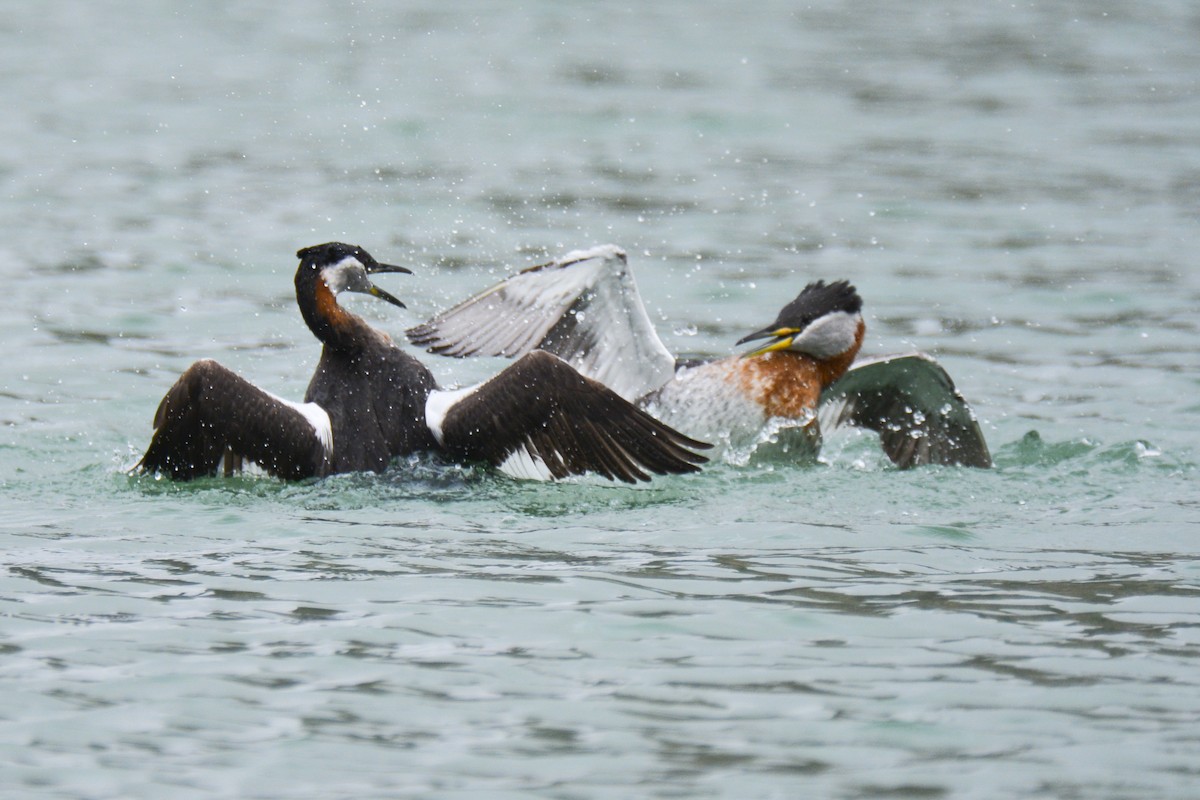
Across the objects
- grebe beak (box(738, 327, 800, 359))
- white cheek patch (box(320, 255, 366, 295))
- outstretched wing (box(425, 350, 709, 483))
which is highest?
white cheek patch (box(320, 255, 366, 295))

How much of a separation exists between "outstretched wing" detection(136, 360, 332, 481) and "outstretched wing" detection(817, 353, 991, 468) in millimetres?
2642

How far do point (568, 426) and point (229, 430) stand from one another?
4.42 ft

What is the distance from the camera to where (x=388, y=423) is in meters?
7.36

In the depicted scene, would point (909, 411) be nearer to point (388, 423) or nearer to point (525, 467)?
point (525, 467)

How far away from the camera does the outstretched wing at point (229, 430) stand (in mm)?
6895

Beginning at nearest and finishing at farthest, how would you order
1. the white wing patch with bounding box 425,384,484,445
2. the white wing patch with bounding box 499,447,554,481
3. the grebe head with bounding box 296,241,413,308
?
the white wing patch with bounding box 499,447,554,481
the white wing patch with bounding box 425,384,484,445
the grebe head with bounding box 296,241,413,308

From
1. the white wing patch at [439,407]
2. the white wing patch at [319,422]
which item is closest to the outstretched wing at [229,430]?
the white wing patch at [319,422]

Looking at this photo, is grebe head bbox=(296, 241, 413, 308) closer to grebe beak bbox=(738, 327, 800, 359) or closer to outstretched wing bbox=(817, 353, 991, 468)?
grebe beak bbox=(738, 327, 800, 359)

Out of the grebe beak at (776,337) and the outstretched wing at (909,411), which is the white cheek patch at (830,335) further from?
the outstretched wing at (909,411)

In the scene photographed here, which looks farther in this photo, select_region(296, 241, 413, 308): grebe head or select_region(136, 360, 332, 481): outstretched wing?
select_region(296, 241, 413, 308): grebe head

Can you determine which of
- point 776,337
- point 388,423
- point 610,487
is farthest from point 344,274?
point 776,337

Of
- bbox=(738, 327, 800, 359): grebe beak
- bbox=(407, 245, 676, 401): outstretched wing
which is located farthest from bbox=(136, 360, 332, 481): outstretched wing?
bbox=(738, 327, 800, 359): grebe beak

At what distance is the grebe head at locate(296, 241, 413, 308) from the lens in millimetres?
7543

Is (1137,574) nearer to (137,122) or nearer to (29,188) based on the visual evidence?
(29,188)
